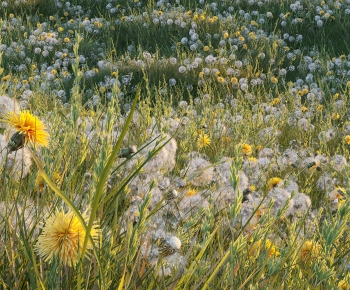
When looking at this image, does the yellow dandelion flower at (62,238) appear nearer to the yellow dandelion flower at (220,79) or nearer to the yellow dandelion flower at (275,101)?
the yellow dandelion flower at (275,101)

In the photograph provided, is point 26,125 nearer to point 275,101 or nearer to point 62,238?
point 62,238

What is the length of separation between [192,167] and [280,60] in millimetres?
3583

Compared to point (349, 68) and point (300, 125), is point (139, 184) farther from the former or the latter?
point (349, 68)

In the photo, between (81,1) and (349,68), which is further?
(81,1)

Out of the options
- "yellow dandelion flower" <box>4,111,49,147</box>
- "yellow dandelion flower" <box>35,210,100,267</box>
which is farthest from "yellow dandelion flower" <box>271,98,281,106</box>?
"yellow dandelion flower" <box>35,210,100,267</box>

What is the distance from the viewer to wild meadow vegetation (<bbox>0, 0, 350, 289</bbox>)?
156 centimetres

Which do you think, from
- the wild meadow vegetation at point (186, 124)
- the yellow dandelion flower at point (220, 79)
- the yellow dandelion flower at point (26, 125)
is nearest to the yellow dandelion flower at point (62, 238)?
the wild meadow vegetation at point (186, 124)

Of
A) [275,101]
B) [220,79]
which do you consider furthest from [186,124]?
[220,79]

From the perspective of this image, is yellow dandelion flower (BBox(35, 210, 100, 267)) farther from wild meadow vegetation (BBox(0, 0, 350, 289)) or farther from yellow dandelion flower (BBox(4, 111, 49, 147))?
yellow dandelion flower (BBox(4, 111, 49, 147))

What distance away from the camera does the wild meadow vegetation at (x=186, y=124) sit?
5.13 ft

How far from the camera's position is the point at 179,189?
83.4 inches

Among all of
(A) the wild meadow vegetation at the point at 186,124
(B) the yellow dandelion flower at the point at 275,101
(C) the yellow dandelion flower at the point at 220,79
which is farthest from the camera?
(C) the yellow dandelion flower at the point at 220,79

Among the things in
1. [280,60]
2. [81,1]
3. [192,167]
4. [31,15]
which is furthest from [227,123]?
[81,1]

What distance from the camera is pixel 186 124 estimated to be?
3482mm
